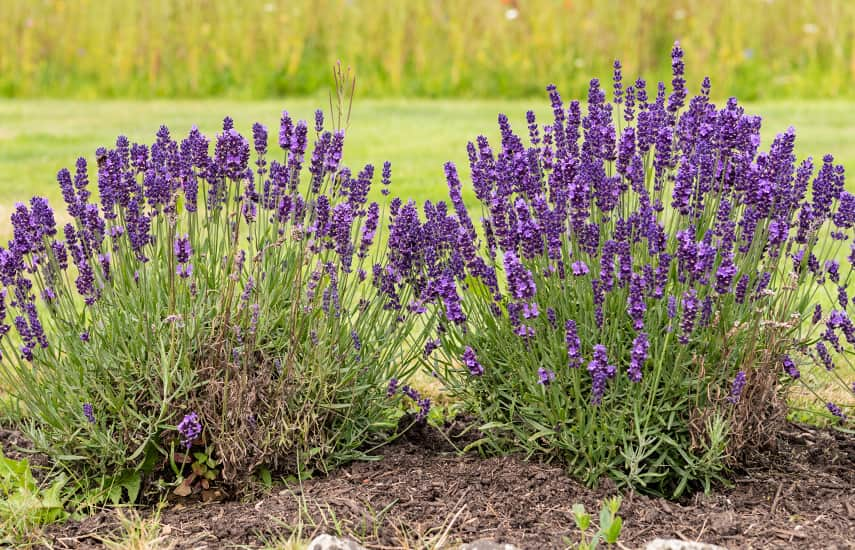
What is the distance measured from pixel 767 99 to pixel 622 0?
2.12 metres

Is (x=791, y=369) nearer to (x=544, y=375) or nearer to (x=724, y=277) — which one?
(x=724, y=277)

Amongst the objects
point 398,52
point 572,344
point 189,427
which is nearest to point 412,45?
point 398,52

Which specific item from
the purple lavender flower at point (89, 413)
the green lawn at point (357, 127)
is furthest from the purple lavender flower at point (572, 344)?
the green lawn at point (357, 127)

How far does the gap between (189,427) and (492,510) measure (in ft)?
3.37

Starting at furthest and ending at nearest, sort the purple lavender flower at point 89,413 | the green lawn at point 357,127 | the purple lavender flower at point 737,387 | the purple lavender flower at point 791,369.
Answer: the green lawn at point 357,127 → the purple lavender flower at point 791,369 → the purple lavender flower at point 89,413 → the purple lavender flower at point 737,387

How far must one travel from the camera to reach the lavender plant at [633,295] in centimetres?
331

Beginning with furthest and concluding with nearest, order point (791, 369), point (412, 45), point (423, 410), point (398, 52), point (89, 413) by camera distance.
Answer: point (412, 45), point (398, 52), point (423, 410), point (791, 369), point (89, 413)

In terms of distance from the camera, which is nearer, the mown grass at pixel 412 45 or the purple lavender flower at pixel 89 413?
the purple lavender flower at pixel 89 413

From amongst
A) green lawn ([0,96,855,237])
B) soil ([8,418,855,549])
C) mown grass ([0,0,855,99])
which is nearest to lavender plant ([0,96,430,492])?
soil ([8,418,855,549])

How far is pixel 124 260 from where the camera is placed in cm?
370

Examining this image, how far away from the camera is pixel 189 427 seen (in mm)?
3420

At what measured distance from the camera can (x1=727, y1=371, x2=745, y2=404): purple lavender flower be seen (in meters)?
3.27

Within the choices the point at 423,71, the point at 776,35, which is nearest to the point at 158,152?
the point at 423,71

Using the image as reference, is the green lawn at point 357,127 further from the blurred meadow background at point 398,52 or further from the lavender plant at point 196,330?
the lavender plant at point 196,330
